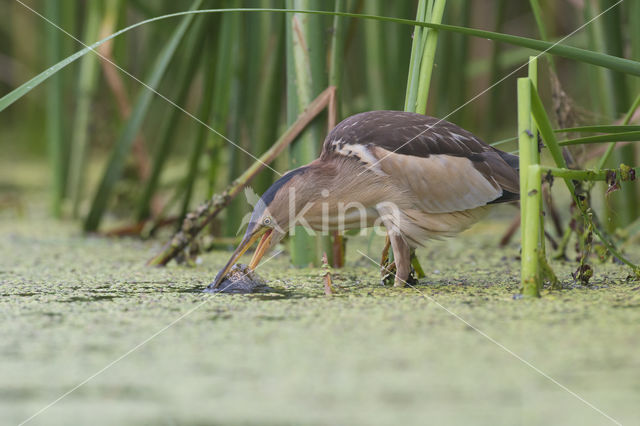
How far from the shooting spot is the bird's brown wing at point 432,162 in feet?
6.57

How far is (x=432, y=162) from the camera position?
6.65 feet

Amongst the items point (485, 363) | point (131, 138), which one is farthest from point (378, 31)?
point (485, 363)

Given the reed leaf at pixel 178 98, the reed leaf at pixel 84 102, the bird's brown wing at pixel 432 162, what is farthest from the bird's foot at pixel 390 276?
the reed leaf at pixel 84 102

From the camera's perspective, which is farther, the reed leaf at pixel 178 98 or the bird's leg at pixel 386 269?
the reed leaf at pixel 178 98

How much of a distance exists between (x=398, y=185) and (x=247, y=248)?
16.4 inches

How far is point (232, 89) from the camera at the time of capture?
9.01ft

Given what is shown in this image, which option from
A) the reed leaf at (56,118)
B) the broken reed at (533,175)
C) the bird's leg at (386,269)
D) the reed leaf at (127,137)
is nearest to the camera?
the broken reed at (533,175)

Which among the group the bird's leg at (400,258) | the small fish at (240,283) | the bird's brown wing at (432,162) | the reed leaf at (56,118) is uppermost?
the reed leaf at (56,118)

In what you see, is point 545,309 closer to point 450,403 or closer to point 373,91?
point 450,403

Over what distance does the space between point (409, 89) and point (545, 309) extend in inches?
26.1

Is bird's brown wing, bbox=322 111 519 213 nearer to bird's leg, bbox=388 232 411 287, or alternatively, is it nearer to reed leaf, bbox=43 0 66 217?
bird's leg, bbox=388 232 411 287

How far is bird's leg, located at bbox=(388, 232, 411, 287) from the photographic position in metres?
2.00

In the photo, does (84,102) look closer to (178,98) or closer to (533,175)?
(178,98)

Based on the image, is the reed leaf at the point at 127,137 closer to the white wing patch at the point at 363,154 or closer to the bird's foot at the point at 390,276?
the white wing patch at the point at 363,154
